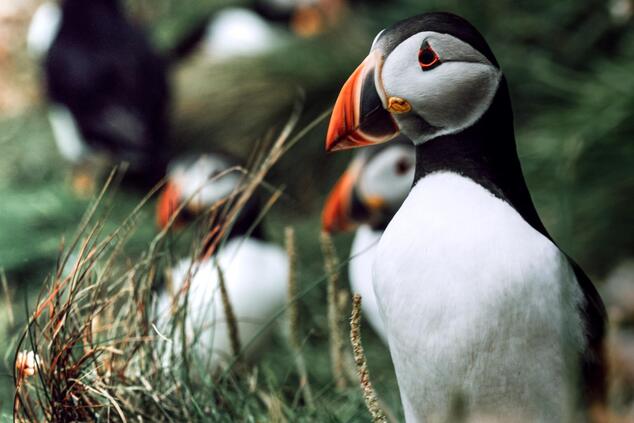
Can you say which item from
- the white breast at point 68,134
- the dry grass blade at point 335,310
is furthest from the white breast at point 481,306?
the white breast at point 68,134

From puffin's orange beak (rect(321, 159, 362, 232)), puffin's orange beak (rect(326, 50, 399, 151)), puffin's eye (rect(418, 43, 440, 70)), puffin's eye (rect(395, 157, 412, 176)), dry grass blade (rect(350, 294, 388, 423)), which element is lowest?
puffin's orange beak (rect(321, 159, 362, 232))

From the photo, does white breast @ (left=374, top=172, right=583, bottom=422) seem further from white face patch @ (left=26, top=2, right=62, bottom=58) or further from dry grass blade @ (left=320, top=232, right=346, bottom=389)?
white face patch @ (left=26, top=2, right=62, bottom=58)

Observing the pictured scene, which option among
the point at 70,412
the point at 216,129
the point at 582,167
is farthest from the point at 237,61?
the point at 70,412

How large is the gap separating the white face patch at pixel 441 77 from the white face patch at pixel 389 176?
53.6 inches

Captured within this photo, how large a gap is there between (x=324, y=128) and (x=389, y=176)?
158 centimetres

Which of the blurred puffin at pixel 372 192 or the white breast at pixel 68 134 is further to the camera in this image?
the white breast at pixel 68 134

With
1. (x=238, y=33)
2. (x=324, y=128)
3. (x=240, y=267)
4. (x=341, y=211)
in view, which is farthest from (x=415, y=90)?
(x=238, y=33)

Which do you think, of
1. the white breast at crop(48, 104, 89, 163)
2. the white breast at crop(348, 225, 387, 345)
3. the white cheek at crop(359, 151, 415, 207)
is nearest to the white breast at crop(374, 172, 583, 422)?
the white breast at crop(348, 225, 387, 345)

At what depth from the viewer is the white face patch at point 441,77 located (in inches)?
51.4

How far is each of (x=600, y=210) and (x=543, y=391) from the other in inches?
76.9

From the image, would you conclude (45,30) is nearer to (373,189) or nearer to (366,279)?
(373,189)

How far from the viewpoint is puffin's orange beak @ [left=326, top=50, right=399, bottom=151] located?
4.34 ft

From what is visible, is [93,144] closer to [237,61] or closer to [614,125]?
[237,61]

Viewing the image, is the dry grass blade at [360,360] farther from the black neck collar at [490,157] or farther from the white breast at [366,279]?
the white breast at [366,279]
